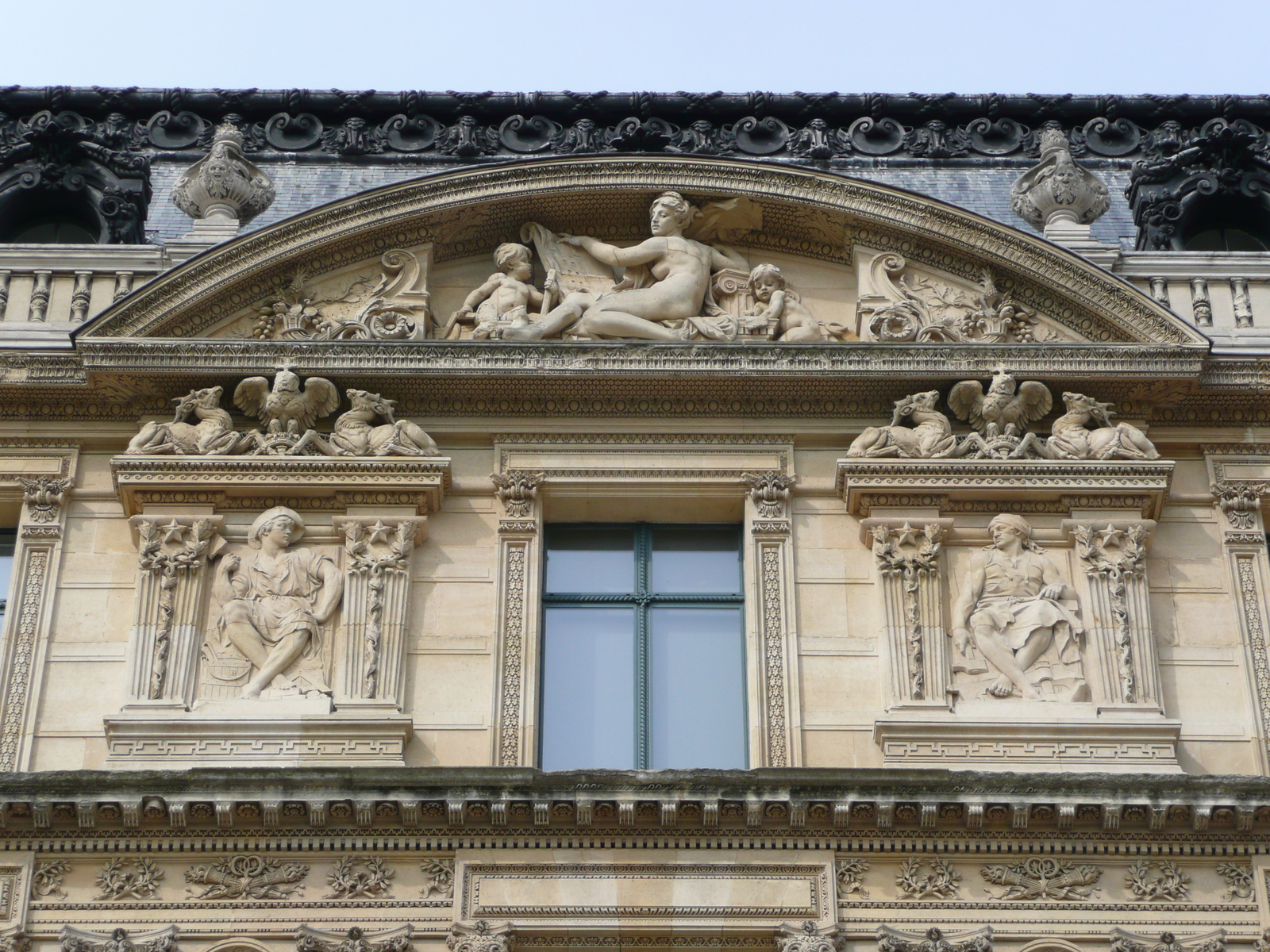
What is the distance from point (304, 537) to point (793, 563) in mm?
3709

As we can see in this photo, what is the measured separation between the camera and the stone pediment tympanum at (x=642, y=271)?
1936cm

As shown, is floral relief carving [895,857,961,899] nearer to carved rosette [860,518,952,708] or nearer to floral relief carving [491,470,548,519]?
carved rosette [860,518,952,708]

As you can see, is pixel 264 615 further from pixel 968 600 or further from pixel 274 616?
pixel 968 600

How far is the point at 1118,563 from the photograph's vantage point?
17938mm

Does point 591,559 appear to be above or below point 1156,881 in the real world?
above

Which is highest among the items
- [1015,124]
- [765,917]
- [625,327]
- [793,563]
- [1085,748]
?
[1015,124]

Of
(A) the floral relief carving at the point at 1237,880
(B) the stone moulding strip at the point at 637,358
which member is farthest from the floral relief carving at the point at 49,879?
(A) the floral relief carving at the point at 1237,880

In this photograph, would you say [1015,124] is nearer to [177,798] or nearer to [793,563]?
[793,563]

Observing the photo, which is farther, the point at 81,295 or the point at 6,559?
the point at 81,295

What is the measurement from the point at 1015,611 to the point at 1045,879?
222 cm

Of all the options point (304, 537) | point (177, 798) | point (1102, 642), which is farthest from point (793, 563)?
point (177, 798)

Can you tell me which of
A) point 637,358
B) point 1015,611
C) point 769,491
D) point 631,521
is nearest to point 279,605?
point 631,521

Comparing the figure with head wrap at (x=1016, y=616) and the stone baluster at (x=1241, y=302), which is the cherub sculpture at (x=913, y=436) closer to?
the figure with head wrap at (x=1016, y=616)

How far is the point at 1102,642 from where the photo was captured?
57.6 feet
